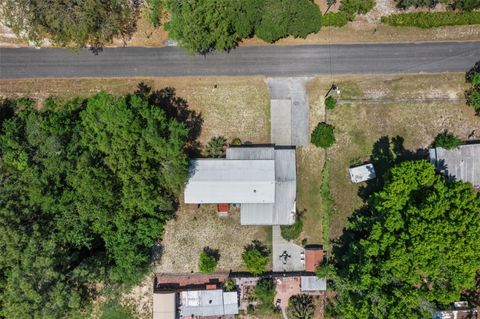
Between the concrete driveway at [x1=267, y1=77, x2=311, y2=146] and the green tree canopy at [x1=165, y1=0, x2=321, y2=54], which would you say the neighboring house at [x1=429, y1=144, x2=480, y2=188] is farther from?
the green tree canopy at [x1=165, y1=0, x2=321, y2=54]

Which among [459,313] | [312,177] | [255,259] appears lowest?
[459,313]

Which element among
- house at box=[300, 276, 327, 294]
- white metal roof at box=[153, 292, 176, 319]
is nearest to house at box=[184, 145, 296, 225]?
house at box=[300, 276, 327, 294]

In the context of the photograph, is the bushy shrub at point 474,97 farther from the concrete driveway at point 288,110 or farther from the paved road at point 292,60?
the concrete driveway at point 288,110

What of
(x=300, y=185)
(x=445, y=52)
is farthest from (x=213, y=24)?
(x=445, y=52)

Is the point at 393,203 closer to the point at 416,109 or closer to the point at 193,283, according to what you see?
the point at 416,109

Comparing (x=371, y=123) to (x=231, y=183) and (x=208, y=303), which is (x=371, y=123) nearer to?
(x=231, y=183)

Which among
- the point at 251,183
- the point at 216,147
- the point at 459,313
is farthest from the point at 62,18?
the point at 459,313
